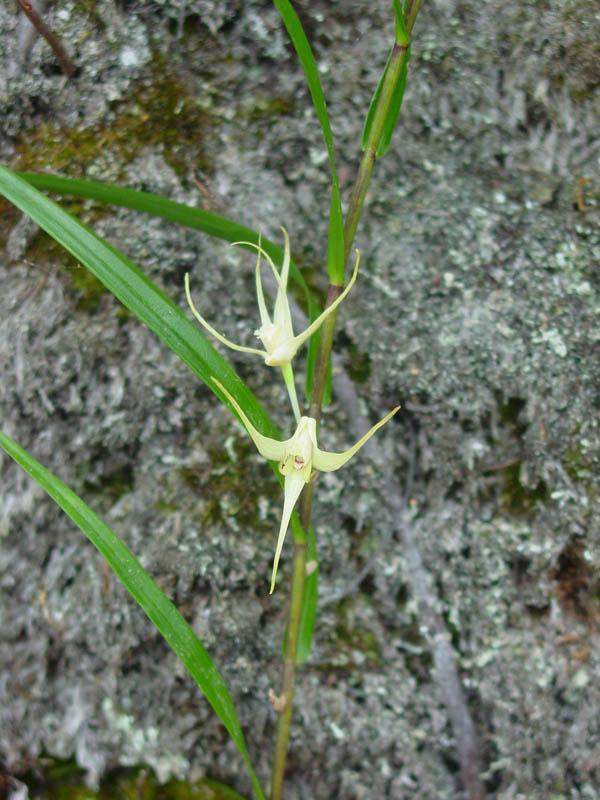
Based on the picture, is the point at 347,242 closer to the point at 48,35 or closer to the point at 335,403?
the point at 335,403

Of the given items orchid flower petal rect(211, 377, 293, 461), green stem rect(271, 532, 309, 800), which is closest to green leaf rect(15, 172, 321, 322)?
orchid flower petal rect(211, 377, 293, 461)

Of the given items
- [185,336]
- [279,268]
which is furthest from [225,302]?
[185,336]

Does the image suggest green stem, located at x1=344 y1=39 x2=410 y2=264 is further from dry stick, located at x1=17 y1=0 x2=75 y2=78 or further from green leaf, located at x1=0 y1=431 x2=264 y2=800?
dry stick, located at x1=17 y1=0 x2=75 y2=78

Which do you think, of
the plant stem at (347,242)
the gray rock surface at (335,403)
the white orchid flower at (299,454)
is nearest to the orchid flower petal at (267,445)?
the white orchid flower at (299,454)

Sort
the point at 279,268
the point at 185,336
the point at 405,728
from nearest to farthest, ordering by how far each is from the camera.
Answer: the point at 185,336 < the point at 279,268 < the point at 405,728

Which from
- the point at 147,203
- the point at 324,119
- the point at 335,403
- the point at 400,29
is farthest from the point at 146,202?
the point at 335,403

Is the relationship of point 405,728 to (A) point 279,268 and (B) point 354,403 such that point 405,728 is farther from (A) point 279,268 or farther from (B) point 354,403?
(A) point 279,268
